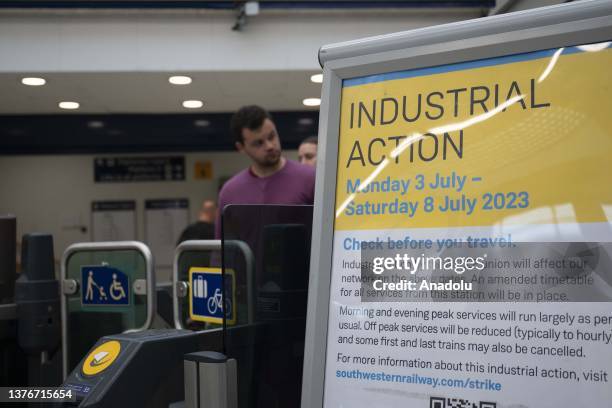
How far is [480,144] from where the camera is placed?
148cm

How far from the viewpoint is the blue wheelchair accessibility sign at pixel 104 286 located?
12.0 feet

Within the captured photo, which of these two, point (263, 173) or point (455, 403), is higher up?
point (263, 173)

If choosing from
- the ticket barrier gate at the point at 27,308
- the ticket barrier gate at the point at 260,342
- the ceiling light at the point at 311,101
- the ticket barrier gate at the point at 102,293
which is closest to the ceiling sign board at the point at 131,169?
the ceiling light at the point at 311,101

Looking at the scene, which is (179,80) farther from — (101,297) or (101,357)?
(101,357)

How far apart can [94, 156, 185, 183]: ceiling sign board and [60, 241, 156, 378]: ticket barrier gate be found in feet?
16.8

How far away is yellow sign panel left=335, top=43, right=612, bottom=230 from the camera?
1376 millimetres

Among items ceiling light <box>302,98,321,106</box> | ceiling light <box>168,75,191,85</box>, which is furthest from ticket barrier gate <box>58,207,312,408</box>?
ceiling light <box>302,98,321,106</box>

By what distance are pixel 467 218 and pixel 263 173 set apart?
1.83 m

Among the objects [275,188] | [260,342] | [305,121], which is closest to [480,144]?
[260,342]

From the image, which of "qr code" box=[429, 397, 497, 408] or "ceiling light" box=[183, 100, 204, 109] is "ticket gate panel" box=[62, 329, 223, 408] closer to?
"qr code" box=[429, 397, 497, 408]

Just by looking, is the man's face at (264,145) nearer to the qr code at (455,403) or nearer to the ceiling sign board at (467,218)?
the ceiling sign board at (467,218)

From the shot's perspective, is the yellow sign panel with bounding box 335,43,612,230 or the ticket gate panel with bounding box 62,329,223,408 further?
the ticket gate panel with bounding box 62,329,223,408

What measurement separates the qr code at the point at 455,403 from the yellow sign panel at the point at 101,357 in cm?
117

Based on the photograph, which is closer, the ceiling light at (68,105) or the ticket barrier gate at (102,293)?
the ticket barrier gate at (102,293)
